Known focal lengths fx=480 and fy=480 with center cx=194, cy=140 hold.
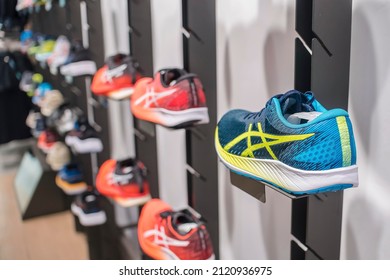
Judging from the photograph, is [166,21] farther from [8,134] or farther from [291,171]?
[8,134]

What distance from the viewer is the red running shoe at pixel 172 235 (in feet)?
3.27

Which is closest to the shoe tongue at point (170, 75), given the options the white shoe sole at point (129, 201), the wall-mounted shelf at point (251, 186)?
the wall-mounted shelf at point (251, 186)

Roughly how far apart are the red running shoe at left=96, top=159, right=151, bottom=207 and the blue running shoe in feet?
2.34

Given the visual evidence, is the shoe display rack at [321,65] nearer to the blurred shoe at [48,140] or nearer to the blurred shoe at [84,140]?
the blurred shoe at [84,140]

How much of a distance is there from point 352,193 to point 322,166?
0.25 meters

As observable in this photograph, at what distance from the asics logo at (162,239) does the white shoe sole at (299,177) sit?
355 millimetres

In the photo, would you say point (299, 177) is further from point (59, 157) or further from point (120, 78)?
point (59, 157)

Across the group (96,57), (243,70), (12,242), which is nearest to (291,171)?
(243,70)

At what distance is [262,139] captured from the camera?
67 cm

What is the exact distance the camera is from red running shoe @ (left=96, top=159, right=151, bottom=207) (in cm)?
138

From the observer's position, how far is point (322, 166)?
603mm

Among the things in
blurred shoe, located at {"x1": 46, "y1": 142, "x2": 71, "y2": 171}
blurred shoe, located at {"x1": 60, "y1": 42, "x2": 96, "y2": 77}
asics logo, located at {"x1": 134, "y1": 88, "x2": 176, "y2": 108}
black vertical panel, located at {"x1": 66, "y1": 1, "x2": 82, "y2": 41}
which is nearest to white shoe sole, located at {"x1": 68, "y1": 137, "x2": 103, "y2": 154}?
blurred shoe, located at {"x1": 60, "y1": 42, "x2": 96, "y2": 77}

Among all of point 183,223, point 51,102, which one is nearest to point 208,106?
point 183,223

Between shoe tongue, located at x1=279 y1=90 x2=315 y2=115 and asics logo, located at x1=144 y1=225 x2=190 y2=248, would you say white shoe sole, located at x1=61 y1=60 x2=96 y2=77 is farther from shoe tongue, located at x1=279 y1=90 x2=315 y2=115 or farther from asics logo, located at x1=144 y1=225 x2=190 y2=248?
shoe tongue, located at x1=279 y1=90 x2=315 y2=115
